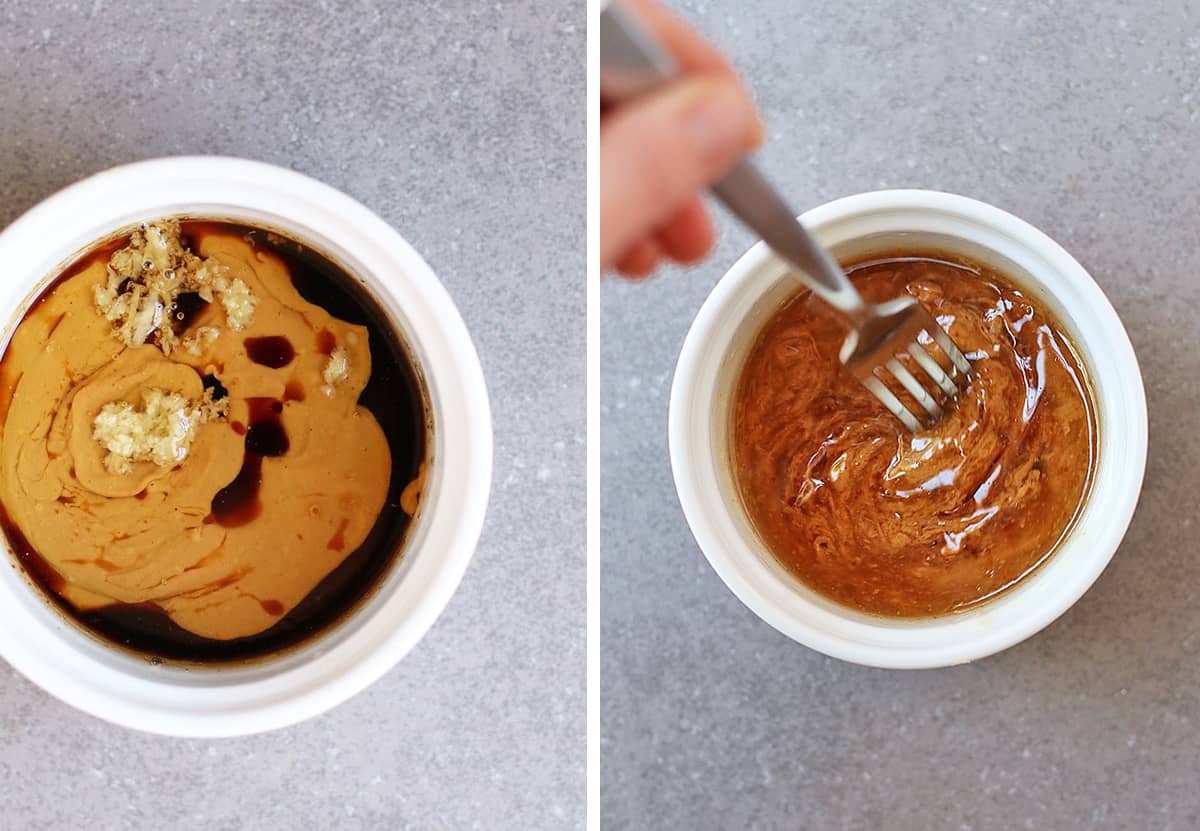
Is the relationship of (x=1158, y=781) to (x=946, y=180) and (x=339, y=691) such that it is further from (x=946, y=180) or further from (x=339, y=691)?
(x=339, y=691)

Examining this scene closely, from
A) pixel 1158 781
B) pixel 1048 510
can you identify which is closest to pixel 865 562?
pixel 1048 510

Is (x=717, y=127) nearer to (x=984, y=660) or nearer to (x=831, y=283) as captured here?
(x=831, y=283)

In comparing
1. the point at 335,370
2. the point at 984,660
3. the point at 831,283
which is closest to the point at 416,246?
the point at 335,370

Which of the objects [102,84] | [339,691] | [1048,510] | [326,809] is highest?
[102,84]

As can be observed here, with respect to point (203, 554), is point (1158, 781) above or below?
below

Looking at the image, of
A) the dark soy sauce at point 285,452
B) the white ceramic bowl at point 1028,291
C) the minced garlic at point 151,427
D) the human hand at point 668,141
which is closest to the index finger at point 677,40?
the human hand at point 668,141
